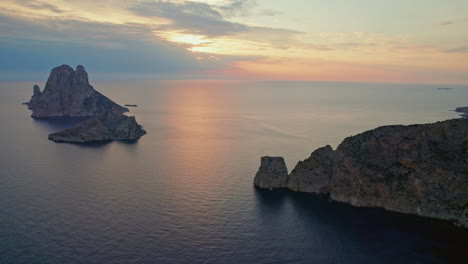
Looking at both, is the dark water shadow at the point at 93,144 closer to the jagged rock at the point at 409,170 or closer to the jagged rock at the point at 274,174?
the jagged rock at the point at 274,174

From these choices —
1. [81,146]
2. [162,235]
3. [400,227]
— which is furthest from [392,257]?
[81,146]

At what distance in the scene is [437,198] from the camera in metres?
82.6

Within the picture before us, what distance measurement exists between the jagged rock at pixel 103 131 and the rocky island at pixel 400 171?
118m

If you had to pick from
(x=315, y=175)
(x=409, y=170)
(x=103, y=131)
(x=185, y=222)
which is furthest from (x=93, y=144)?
(x=409, y=170)

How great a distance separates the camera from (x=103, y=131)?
187 meters

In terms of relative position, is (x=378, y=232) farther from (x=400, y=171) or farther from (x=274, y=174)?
(x=274, y=174)

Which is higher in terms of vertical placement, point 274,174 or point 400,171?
point 400,171

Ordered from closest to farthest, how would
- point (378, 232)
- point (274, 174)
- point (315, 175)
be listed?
point (378, 232) < point (315, 175) < point (274, 174)

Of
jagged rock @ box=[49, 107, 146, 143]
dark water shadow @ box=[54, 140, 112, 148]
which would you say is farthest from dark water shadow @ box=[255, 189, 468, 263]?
jagged rock @ box=[49, 107, 146, 143]

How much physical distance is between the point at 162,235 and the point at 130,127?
127407mm

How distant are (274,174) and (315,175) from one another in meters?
12.6

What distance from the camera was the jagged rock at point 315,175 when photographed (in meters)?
100

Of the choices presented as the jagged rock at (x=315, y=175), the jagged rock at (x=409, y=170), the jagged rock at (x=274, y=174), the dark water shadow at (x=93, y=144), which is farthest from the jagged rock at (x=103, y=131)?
the jagged rock at (x=409, y=170)

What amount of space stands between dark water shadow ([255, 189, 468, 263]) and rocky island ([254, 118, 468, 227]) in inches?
137
